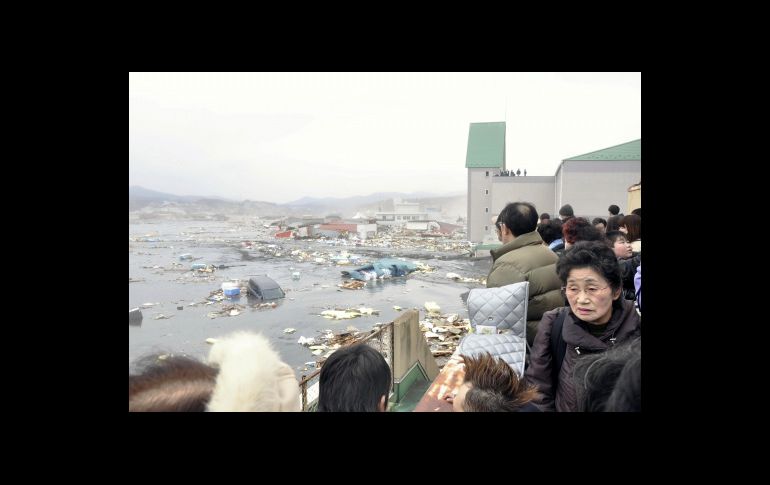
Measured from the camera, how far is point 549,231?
2.46 m

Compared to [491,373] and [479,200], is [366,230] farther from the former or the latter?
[479,200]

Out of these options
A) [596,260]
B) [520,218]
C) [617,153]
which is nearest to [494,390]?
[596,260]

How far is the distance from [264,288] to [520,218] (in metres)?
4.29

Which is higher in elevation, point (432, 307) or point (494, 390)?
point (494, 390)

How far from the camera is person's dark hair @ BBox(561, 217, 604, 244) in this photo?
6.72 ft

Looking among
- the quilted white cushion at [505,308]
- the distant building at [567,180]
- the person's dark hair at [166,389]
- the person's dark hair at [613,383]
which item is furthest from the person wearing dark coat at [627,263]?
the distant building at [567,180]

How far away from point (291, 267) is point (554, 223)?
15.0 ft

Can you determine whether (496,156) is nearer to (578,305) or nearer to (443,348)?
(443,348)

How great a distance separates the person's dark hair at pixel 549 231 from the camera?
2.45m

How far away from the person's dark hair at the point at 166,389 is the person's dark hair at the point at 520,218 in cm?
131

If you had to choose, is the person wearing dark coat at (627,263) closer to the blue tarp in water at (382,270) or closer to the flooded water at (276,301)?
the flooded water at (276,301)

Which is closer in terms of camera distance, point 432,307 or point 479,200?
point 432,307

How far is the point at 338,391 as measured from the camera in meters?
0.93

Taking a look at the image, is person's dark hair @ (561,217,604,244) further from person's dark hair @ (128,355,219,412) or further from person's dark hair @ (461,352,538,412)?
person's dark hair @ (128,355,219,412)
